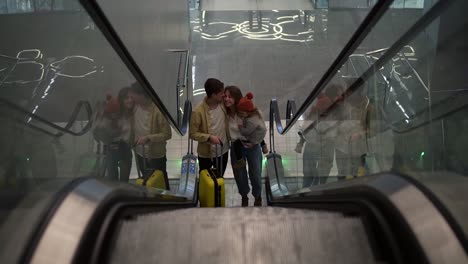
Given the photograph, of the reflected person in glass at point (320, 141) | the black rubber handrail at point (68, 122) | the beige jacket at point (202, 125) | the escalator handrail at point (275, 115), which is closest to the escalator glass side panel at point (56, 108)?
the black rubber handrail at point (68, 122)

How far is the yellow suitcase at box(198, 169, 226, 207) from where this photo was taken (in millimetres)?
5008

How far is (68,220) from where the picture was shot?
1549 millimetres

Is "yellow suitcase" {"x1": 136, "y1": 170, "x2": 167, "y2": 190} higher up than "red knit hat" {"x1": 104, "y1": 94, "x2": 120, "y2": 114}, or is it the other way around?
"red knit hat" {"x1": 104, "y1": 94, "x2": 120, "y2": 114}

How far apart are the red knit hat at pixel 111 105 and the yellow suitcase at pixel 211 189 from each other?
2.48 meters

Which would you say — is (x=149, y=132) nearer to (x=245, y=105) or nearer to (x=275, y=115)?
(x=245, y=105)

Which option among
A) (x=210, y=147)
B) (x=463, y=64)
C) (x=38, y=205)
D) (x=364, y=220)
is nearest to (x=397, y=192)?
(x=364, y=220)

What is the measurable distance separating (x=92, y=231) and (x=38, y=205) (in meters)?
0.24

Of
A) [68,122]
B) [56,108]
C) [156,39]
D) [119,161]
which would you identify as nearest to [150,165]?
[119,161]

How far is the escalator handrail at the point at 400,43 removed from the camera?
2086 mm

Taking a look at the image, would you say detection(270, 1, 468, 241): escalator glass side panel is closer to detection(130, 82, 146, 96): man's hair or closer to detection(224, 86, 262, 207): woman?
detection(130, 82, 146, 96): man's hair

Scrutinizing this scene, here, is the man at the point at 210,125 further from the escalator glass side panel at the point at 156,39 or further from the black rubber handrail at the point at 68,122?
the black rubber handrail at the point at 68,122

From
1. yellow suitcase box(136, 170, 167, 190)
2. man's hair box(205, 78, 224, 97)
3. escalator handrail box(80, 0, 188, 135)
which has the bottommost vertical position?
yellow suitcase box(136, 170, 167, 190)

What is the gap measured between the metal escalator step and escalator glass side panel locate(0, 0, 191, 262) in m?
0.35

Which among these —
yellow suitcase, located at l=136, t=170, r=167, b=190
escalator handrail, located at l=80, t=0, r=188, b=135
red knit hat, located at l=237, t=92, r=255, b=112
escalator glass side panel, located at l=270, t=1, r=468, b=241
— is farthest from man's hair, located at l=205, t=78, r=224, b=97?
escalator handrail, located at l=80, t=0, r=188, b=135
